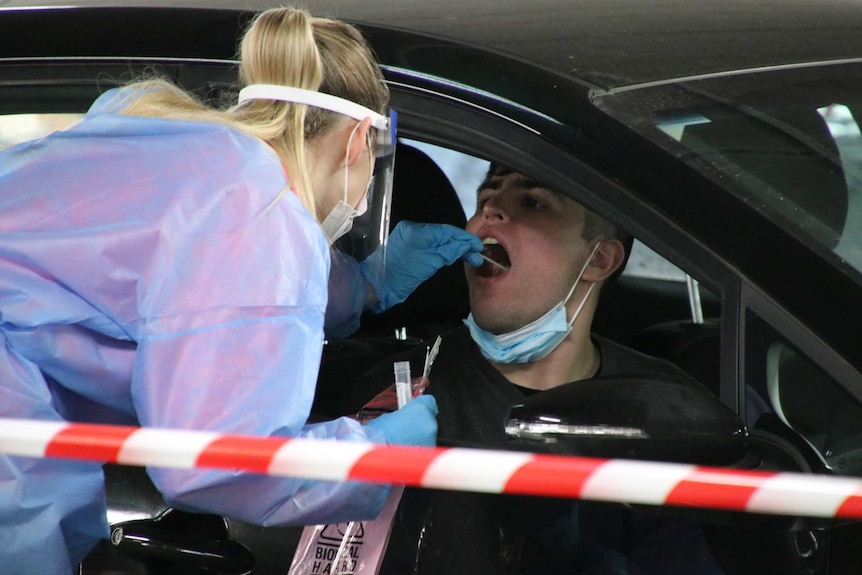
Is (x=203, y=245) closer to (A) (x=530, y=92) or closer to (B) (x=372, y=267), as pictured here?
(A) (x=530, y=92)

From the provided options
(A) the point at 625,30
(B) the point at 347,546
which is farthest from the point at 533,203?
(B) the point at 347,546

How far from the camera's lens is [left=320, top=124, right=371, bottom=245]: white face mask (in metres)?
2.08

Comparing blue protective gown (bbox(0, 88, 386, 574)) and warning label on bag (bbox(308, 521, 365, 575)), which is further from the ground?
blue protective gown (bbox(0, 88, 386, 574))

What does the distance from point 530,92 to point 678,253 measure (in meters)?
0.35

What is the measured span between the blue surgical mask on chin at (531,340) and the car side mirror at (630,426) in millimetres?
822

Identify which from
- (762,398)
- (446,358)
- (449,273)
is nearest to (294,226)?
(762,398)

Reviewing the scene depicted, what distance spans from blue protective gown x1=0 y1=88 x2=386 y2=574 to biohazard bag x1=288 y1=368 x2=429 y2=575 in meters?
0.10

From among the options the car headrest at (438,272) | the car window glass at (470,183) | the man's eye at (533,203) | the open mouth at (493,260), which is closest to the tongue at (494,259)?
the open mouth at (493,260)

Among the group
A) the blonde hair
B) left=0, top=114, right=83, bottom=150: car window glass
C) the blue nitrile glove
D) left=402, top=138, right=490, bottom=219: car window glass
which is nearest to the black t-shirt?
the blonde hair

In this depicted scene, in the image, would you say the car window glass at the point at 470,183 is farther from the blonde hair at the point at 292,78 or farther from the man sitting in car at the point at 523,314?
the blonde hair at the point at 292,78

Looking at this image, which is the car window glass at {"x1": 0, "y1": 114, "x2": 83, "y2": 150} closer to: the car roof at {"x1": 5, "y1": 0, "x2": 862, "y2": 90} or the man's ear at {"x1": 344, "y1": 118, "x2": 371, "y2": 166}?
the car roof at {"x1": 5, "y1": 0, "x2": 862, "y2": 90}

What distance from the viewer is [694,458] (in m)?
1.72

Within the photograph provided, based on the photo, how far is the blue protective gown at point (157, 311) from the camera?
169cm

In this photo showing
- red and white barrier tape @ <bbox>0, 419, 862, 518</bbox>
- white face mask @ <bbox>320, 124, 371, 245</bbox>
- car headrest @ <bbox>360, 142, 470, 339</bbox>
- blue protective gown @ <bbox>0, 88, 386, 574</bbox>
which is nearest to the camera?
red and white barrier tape @ <bbox>0, 419, 862, 518</bbox>
